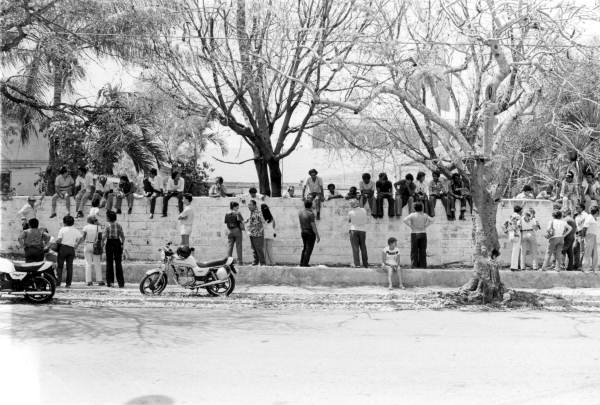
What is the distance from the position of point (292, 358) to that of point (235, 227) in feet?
26.3

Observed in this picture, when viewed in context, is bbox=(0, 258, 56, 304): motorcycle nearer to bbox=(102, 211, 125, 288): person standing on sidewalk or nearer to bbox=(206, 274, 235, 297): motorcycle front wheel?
bbox=(102, 211, 125, 288): person standing on sidewalk

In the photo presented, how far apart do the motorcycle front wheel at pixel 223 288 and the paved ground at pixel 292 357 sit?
1612 mm

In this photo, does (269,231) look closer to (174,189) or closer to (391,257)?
(174,189)

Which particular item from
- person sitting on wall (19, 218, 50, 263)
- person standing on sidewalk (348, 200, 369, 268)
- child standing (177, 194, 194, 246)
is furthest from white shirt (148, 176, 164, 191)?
person standing on sidewalk (348, 200, 369, 268)

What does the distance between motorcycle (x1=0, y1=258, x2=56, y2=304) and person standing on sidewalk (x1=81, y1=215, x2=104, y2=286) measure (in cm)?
211

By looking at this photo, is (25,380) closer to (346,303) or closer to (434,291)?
(346,303)

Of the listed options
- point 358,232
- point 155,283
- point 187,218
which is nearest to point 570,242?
point 358,232

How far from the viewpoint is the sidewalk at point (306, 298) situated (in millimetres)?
11602

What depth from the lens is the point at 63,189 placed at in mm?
16969

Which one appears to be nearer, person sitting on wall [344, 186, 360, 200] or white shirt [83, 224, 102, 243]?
white shirt [83, 224, 102, 243]

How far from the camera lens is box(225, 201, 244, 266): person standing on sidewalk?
15062mm

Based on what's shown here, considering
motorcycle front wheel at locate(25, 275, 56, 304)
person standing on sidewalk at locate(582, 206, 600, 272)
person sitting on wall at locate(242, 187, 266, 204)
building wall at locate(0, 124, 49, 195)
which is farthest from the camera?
building wall at locate(0, 124, 49, 195)

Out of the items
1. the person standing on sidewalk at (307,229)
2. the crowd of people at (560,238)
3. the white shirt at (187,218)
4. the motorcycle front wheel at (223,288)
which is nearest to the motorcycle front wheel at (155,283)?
the motorcycle front wheel at (223,288)

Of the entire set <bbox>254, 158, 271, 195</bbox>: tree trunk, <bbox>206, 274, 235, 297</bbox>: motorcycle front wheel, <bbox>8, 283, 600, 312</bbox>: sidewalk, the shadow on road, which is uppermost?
<bbox>254, 158, 271, 195</bbox>: tree trunk
